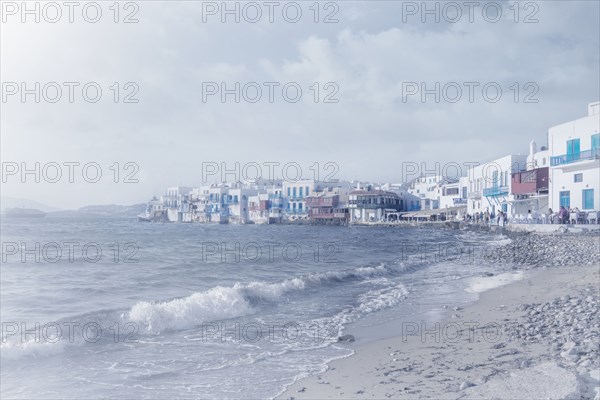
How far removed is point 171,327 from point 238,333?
1.76 meters

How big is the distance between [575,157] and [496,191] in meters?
16.3

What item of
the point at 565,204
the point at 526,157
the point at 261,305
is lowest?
the point at 261,305

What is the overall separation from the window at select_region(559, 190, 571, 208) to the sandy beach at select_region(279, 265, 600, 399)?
21509mm

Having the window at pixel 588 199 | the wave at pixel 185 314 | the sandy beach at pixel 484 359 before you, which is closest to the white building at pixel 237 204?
the window at pixel 588 199

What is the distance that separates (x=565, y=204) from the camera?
31547 millimetres

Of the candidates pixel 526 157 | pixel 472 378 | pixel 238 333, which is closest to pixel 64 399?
pixel 238 333

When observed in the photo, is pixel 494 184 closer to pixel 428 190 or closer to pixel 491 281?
pixel 491 281

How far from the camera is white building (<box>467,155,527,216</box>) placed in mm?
41344

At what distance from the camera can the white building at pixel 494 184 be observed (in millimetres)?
41344

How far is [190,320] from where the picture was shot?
1164 cm

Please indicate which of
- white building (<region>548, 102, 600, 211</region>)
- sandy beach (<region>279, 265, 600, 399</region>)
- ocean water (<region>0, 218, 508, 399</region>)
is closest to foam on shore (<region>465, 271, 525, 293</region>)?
ocean water (<region>0, 218, 508, 399</region>)

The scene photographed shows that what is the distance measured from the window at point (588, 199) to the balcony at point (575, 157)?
6.37 feet

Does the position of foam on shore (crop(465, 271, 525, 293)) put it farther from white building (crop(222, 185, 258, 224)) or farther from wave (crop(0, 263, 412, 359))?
white building (crop(222, 185, 258, 224))

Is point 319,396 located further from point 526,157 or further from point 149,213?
point 149,213
